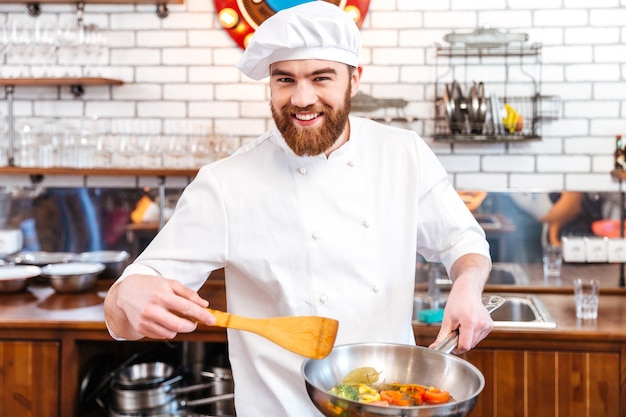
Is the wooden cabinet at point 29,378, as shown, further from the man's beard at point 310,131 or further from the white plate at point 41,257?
the man's beard at point 310,131

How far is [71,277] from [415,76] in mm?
1990

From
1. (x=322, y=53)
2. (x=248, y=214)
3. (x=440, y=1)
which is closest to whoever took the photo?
(x=322, y=53)

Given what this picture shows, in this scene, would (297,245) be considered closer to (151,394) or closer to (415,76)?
(151,394)

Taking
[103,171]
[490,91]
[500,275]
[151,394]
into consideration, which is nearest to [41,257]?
[103,171]

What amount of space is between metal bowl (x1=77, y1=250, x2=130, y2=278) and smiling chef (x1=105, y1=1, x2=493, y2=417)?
185 centimetres

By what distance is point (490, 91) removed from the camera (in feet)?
12.2

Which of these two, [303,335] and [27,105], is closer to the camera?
[303,335]

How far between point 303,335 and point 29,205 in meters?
2.79

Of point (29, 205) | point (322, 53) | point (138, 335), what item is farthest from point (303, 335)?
point (29, 205)

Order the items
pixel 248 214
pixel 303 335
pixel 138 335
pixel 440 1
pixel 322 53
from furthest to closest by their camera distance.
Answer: pixel 440 1, pixel 248 214, pixel 322 53, pixel 138 335, pixel 303 335

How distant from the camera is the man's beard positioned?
1.88m

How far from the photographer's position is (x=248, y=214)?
6.60 feet

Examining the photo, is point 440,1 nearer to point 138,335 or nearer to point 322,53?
point 322,53

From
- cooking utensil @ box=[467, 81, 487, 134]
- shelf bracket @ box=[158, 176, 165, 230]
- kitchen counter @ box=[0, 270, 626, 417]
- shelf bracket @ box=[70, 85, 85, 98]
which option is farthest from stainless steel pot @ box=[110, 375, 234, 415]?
cooking utensil @ box=[467, 81, 487, 134]
